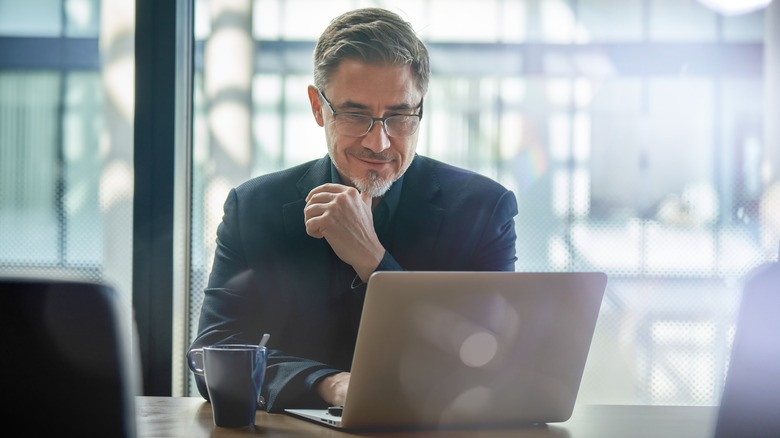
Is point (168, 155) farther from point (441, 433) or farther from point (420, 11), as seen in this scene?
point (441, 433)

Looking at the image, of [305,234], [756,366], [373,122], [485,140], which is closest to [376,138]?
[373,122]

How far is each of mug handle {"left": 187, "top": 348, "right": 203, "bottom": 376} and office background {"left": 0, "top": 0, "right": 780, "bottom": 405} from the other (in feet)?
3.48

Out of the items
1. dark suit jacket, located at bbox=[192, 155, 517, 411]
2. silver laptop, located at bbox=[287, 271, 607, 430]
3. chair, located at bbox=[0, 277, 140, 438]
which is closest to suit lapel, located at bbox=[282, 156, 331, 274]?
dark suit jacket, located at bbox=[192, 155, 517, 411]

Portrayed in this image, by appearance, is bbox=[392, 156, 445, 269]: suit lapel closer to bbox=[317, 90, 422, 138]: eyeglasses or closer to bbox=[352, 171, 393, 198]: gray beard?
bbox=[352, 171, 393, 198]: gray beard

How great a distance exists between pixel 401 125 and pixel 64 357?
1237mm

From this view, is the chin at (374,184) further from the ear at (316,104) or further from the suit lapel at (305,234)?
the ear at (316,104)

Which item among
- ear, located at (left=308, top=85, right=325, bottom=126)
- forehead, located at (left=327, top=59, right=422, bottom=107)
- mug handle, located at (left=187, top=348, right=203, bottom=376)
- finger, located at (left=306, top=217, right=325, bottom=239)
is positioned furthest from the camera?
ear, located at (left=308, top=85, right=325, bottom=126)

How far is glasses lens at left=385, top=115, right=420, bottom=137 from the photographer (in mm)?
1785

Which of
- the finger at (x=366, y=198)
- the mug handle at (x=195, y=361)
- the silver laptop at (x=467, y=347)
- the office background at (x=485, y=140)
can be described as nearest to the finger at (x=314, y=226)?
the finger at (x=366, y=198)

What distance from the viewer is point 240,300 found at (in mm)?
1637

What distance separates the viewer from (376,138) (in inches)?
70.8

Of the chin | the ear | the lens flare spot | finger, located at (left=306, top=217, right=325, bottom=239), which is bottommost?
the lens flare spot

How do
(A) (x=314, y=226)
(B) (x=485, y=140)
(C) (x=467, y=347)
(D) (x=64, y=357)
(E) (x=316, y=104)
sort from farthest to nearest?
(B) (x=485, y=140), (E) (x=316, y=104), (A) (x=314, y=226), (C) (x=467, y=347), (D) (x=64, y=357)

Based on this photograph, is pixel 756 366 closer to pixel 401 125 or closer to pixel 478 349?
pixel 478 349
